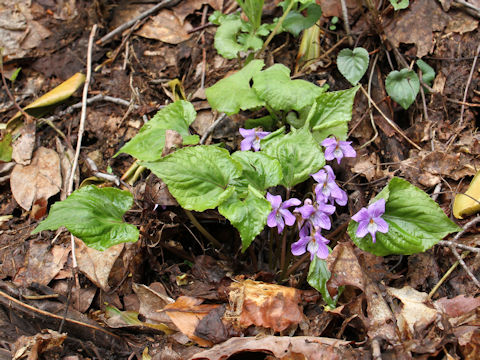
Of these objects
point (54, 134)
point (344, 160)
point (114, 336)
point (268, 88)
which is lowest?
point (114, 336)

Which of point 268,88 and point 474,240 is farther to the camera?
point 268,88

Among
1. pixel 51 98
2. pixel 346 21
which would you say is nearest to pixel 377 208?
pixel 346 21

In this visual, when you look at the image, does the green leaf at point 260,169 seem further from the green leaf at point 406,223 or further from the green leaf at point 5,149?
the green leaf at point 5,149

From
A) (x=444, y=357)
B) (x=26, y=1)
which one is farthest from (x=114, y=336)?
(x=26, y=1)

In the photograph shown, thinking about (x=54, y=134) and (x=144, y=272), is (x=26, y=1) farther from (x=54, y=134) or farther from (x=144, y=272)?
(x=144, y=272)

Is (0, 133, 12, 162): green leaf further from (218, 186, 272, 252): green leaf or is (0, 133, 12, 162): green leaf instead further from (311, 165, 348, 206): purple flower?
(311, 165, 348, 206): purple flower

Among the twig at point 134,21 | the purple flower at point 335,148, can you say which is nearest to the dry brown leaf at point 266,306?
the purple flower at point 335,148

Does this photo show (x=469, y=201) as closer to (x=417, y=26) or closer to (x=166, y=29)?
(x=417, y=26)
